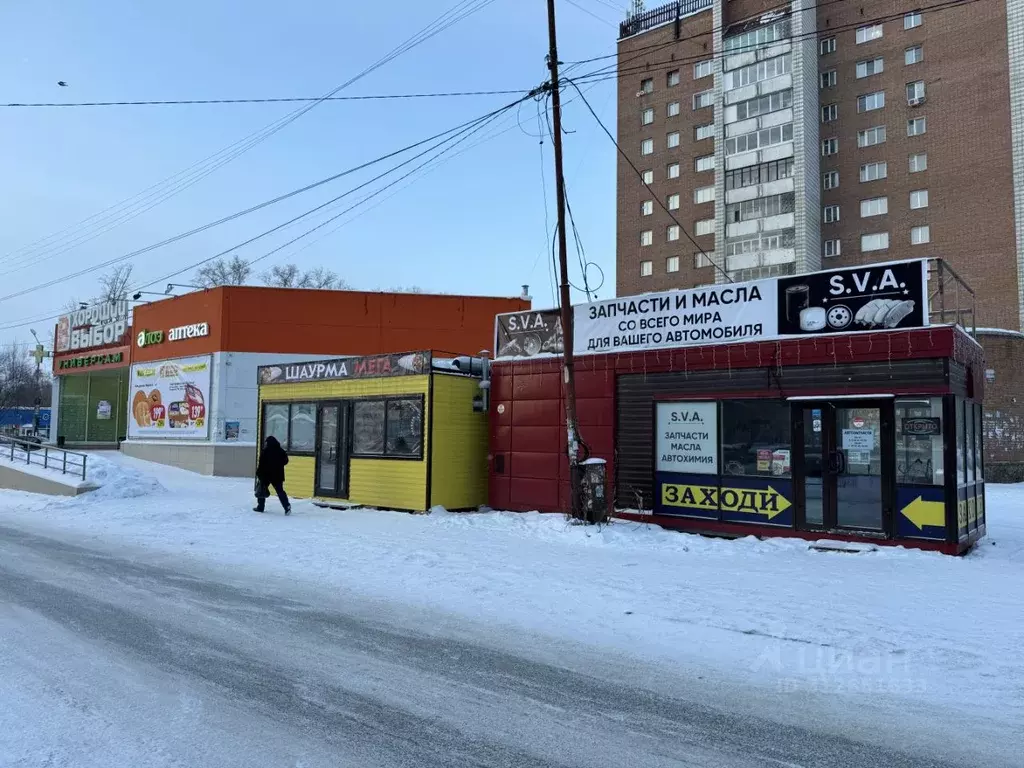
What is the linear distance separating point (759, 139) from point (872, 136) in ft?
22.7

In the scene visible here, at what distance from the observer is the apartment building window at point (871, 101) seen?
4666 centimetres

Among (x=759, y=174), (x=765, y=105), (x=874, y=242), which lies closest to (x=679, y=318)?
(x=874, y=242)

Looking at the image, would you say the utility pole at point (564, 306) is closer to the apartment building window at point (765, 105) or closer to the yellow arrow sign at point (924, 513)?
the yellow arrow sign at point (924, 513)

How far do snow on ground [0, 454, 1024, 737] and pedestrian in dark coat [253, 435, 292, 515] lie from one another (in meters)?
0.57

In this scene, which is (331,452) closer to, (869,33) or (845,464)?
(845,464)

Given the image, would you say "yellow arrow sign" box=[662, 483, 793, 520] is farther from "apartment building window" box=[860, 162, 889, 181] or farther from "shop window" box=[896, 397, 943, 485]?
"apartment building window" box=[860, 162, 889, 181]

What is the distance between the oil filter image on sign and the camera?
10.5 metres

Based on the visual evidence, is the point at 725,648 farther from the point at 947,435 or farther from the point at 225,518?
the point at 225,518

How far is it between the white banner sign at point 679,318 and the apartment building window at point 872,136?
137ft

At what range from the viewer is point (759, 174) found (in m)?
49.4

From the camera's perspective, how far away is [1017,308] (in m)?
40.0

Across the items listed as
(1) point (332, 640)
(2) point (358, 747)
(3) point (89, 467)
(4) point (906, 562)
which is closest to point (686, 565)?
(4) point (906, 562)

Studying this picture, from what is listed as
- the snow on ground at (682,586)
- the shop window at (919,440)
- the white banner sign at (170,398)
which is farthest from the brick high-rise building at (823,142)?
the snow on ground at (682,586)

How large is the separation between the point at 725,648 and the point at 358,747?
3.34 meters
